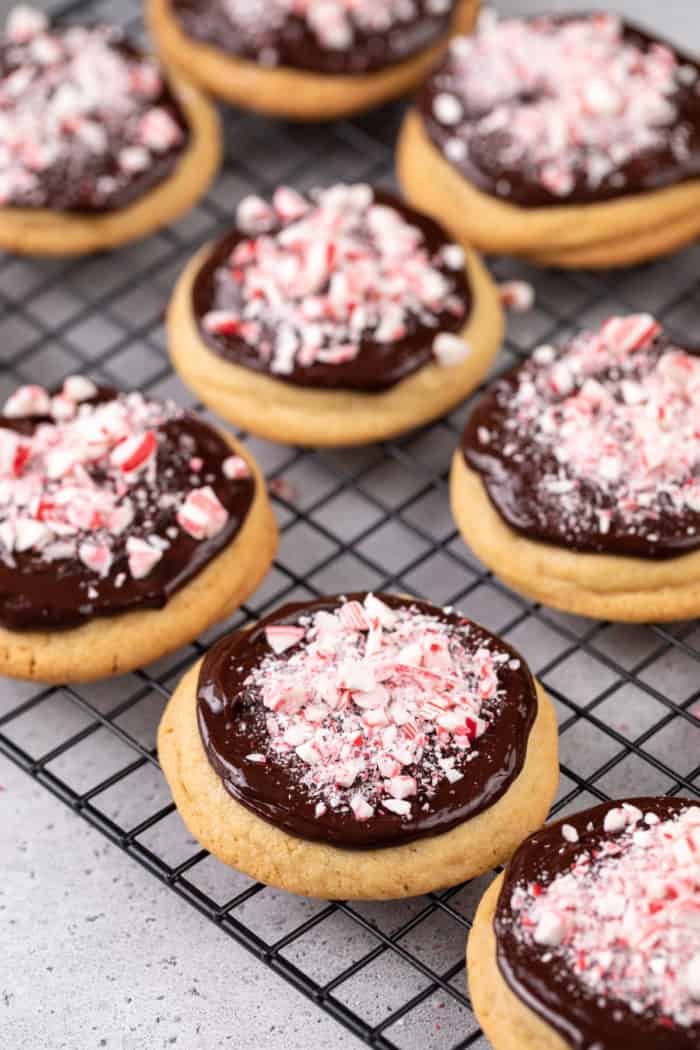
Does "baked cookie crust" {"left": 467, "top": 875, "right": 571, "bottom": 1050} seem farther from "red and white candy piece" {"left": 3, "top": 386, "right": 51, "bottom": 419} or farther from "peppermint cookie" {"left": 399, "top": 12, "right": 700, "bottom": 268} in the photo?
"peppermint cookie" {"left": 399, "top": 12, "right": 700, "bottom": 268}

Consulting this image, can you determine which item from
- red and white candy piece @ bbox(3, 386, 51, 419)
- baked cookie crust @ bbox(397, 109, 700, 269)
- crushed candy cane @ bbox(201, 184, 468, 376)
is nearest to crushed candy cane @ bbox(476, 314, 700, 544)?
crushed candy cane @ bbox(201, 184, 468, 376)

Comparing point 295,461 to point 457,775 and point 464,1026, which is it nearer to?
point 457,775

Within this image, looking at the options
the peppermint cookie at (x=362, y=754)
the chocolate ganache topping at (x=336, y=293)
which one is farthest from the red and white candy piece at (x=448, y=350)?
the peppermint cookie at (x=362, y=754)

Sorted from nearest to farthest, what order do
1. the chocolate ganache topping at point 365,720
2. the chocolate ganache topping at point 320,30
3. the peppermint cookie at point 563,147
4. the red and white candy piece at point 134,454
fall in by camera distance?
1. the chocolate ganache topping at point 365,720
2. the red and white candy piece at point 134,454
3. the peppermint cookie at point 563,147
4. the chocolate ganache topping at point 320,30

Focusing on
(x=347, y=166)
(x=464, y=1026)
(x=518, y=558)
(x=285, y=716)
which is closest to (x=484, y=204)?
(x=347, y=166)

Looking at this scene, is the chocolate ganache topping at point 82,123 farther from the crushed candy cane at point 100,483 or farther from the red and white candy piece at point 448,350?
the red and white candy piece at point 448,350

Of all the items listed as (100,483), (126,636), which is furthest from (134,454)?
(126,636)
